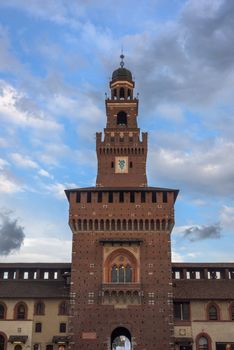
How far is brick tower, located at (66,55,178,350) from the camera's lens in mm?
53438

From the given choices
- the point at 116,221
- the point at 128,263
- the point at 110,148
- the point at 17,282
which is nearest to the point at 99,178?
the point at 110,148

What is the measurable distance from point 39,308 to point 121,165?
2225 cm

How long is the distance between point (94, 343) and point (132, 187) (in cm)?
2023

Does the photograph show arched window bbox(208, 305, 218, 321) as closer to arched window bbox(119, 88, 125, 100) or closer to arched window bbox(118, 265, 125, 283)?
arched window bbox(118, 265, 125, 283)

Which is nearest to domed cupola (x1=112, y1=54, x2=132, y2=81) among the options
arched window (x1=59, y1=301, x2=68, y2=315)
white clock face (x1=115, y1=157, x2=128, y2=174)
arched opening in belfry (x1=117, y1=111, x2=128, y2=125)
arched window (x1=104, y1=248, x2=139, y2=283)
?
arched opening in belfry (x1=117, y1=111, x2=128, y2=125)

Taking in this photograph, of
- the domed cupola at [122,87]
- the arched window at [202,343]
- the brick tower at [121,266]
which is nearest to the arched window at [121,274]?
the brick tower at [121,266]

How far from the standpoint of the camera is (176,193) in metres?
60.0

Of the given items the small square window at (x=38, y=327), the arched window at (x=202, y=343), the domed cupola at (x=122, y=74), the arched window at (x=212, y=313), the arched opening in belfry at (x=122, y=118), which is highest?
the domed cupola at (x=122, y=74)

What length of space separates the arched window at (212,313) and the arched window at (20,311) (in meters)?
23.0

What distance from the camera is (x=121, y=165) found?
6531 cm

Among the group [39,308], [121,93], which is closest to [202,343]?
[39,308]

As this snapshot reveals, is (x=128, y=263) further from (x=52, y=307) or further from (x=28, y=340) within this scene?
(x=28, y=340)

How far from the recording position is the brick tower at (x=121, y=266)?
5344cm

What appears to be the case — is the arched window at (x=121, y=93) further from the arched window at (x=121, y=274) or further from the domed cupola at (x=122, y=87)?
the arched window at (x=121, y=274)
